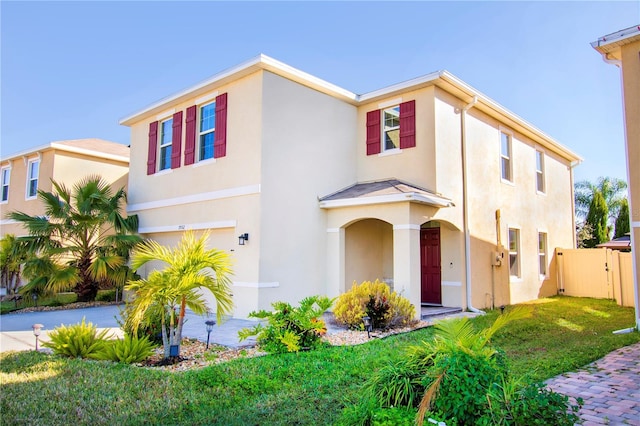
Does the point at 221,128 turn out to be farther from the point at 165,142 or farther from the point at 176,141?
the point at 165,142

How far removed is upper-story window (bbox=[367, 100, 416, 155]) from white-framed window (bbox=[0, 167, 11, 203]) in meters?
17.9

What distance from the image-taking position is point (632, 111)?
9023 mm

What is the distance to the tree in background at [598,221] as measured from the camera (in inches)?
956

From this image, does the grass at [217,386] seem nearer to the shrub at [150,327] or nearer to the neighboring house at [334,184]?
the shrub at [150,327]

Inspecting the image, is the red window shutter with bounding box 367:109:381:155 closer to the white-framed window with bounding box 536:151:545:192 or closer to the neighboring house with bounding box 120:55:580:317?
the neighboring house with bounding box 120:55:580:317

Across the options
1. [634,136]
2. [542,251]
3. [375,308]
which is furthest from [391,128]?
[542,251]

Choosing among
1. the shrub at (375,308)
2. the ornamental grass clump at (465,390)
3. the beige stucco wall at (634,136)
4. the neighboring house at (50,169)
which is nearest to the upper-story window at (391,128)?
the shrub at (375,308)

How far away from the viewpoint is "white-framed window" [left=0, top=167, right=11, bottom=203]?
20250 mm

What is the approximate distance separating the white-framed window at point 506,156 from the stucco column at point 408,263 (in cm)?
632

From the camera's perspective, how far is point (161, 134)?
47.5 ft

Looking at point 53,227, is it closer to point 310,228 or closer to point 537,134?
point 310,228

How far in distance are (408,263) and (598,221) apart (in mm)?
19885

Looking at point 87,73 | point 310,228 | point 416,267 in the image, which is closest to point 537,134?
point 416,267

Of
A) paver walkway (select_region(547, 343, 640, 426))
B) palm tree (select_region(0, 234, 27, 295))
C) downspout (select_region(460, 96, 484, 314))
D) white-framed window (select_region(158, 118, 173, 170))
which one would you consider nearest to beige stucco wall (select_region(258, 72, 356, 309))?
downspout (select_region(460, 96, 484, 314))
